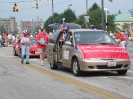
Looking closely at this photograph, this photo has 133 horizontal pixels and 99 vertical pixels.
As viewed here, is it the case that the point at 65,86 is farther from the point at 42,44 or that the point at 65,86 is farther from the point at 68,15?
the point at 68,15

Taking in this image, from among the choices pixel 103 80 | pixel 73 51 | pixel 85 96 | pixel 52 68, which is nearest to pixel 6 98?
pixel 85 96

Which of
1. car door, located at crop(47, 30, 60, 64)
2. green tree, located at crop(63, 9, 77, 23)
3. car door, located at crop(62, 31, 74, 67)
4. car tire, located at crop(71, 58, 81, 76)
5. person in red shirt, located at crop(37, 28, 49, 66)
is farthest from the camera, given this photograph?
Result: green tree, located at crop(63, 9, 77, 23)

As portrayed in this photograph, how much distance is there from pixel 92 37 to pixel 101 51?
1.21m

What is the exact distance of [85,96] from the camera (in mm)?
8180

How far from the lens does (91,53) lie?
11414 mm

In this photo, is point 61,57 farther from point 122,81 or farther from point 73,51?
point 122,81

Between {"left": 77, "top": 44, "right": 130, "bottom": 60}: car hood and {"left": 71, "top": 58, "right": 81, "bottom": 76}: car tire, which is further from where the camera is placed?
{"left": 71, "top": 58, "right": 81, "bottom": 76}: car tire

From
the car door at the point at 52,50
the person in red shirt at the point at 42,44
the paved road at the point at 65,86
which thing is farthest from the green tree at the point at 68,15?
the paved road at the point at 65,86

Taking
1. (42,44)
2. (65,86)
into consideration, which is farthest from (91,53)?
(42,44)

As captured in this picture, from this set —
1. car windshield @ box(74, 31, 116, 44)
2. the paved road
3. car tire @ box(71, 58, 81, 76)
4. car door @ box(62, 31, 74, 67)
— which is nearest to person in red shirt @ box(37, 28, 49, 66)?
car door @ box(62, 31, 74, 67)

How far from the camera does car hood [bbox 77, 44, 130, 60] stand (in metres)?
11.4

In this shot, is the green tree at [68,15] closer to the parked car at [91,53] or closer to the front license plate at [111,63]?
the parked car at [91,53]

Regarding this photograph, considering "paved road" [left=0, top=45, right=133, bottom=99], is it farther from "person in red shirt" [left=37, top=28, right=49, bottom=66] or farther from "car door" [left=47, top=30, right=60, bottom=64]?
"person in red shirt" [left=37, top=28, right=49, bottom=66]

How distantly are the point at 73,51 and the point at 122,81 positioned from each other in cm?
229
